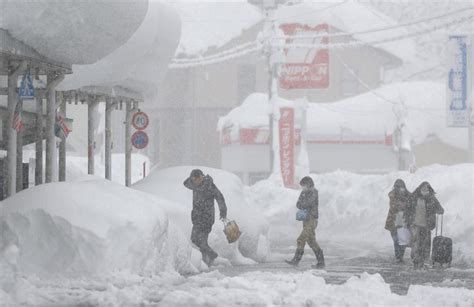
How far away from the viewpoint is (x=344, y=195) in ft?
100

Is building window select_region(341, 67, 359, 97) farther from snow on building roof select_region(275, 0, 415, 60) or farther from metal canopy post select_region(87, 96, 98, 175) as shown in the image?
metal canopy post select_region(87, 96, 98, 175)

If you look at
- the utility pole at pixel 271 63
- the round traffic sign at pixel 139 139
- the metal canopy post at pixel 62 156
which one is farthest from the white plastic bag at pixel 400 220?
the utility pole at pixel 271 63

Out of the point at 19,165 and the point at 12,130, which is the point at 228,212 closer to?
the point at 19,165

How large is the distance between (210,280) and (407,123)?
3711 cm

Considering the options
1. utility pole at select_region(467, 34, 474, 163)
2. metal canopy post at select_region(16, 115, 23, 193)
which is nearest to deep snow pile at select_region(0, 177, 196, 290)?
metal canopy post at select_region(16, 115, 23, 193)

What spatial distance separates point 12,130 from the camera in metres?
15.9

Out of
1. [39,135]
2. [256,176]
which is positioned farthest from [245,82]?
[39,135]

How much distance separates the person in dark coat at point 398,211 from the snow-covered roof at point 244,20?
3198 cm

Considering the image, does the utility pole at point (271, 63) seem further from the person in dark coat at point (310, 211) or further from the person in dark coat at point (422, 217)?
the person in dark coat at point (310, 211)

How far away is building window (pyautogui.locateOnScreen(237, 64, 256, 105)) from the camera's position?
178 feet

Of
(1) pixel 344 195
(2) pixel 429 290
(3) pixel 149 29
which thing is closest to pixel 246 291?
(2) pixel 429 290

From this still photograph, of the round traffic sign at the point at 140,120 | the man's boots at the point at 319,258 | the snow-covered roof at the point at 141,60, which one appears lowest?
the man's boots at the point at 319,258

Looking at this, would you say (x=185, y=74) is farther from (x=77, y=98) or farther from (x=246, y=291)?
(x=246, y=291)

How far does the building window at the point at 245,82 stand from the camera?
5419cm
